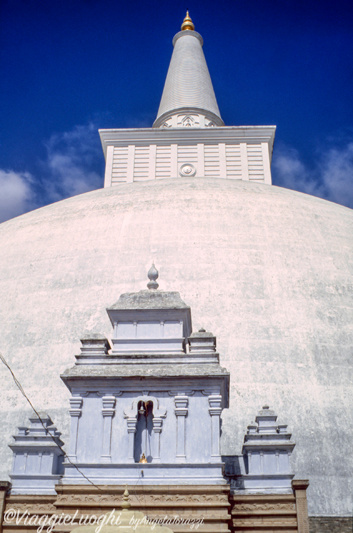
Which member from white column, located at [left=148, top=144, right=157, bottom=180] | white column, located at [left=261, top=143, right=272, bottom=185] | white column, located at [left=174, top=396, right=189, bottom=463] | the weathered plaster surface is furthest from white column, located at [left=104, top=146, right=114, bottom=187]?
white column, located at [left=174, top=396, right=189, bottom=463]

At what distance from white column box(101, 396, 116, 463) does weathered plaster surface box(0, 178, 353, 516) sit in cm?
252

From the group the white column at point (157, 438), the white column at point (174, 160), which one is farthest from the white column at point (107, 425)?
the white column at point (174, 160)

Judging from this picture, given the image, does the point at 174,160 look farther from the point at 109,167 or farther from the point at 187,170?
the point at 109,167

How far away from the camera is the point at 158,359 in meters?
10.8

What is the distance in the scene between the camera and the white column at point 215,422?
32.6ft

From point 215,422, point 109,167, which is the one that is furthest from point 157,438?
point 109,167

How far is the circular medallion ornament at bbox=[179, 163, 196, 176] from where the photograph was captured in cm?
2316

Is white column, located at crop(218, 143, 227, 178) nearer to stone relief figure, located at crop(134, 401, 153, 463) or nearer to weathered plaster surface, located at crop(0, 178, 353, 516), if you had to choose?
weathered plaster surface, located at crop(0, 178, 353, 516)

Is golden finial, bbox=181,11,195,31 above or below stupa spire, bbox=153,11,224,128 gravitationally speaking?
above

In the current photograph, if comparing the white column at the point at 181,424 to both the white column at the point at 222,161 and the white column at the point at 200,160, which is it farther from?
the white column at the point at 222,161

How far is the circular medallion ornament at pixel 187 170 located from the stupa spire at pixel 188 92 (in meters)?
3.19

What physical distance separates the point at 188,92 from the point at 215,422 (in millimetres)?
19800

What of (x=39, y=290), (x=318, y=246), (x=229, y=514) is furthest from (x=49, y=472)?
(x=318, y=246)

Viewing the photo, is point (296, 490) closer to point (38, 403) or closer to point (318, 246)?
point (38, 403)
